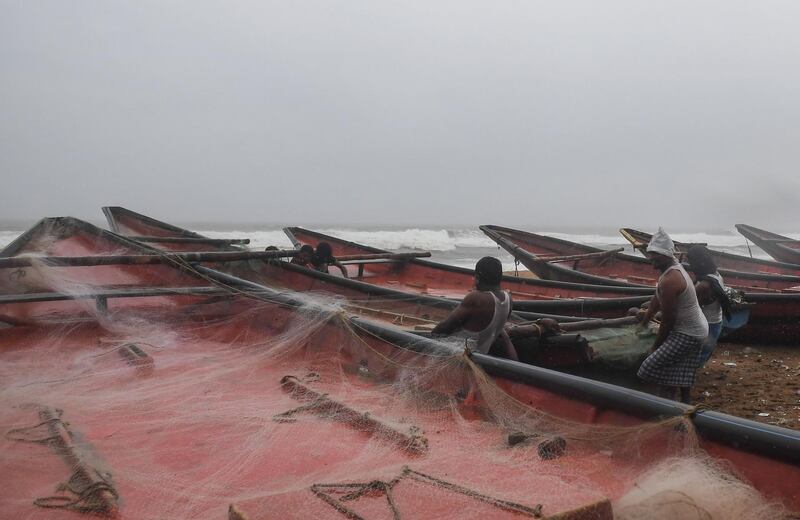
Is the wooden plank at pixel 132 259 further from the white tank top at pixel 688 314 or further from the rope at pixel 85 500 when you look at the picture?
the white tank top at pixel 688 314

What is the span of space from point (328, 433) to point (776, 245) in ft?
53.5

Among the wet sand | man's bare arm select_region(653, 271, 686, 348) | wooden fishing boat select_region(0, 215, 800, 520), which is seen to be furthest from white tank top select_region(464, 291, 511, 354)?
the wet sand

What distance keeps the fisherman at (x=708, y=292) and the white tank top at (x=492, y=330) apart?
79.7 inches

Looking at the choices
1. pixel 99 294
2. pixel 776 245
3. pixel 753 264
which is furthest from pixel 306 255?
pixel 776 245

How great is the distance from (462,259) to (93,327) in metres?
25.8

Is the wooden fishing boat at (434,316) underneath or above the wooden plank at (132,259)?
underneath

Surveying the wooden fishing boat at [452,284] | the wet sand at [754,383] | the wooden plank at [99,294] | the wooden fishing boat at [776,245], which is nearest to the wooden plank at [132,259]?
the wooden plank at [99,294]

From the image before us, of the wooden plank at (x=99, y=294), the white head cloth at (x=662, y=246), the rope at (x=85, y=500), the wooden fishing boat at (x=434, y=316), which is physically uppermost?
the white head cloth at (x=662, y=246)

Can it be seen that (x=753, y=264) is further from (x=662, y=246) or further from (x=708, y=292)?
(x=662, y=246)

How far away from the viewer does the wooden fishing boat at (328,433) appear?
2.42m

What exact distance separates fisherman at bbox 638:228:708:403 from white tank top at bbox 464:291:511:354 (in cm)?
135

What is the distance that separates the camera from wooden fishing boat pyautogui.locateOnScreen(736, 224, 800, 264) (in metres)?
15.0

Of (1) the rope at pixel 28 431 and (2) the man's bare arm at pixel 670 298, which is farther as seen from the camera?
(2) the man's bare arm at pixel 670 298

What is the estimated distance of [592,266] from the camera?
1210cm
